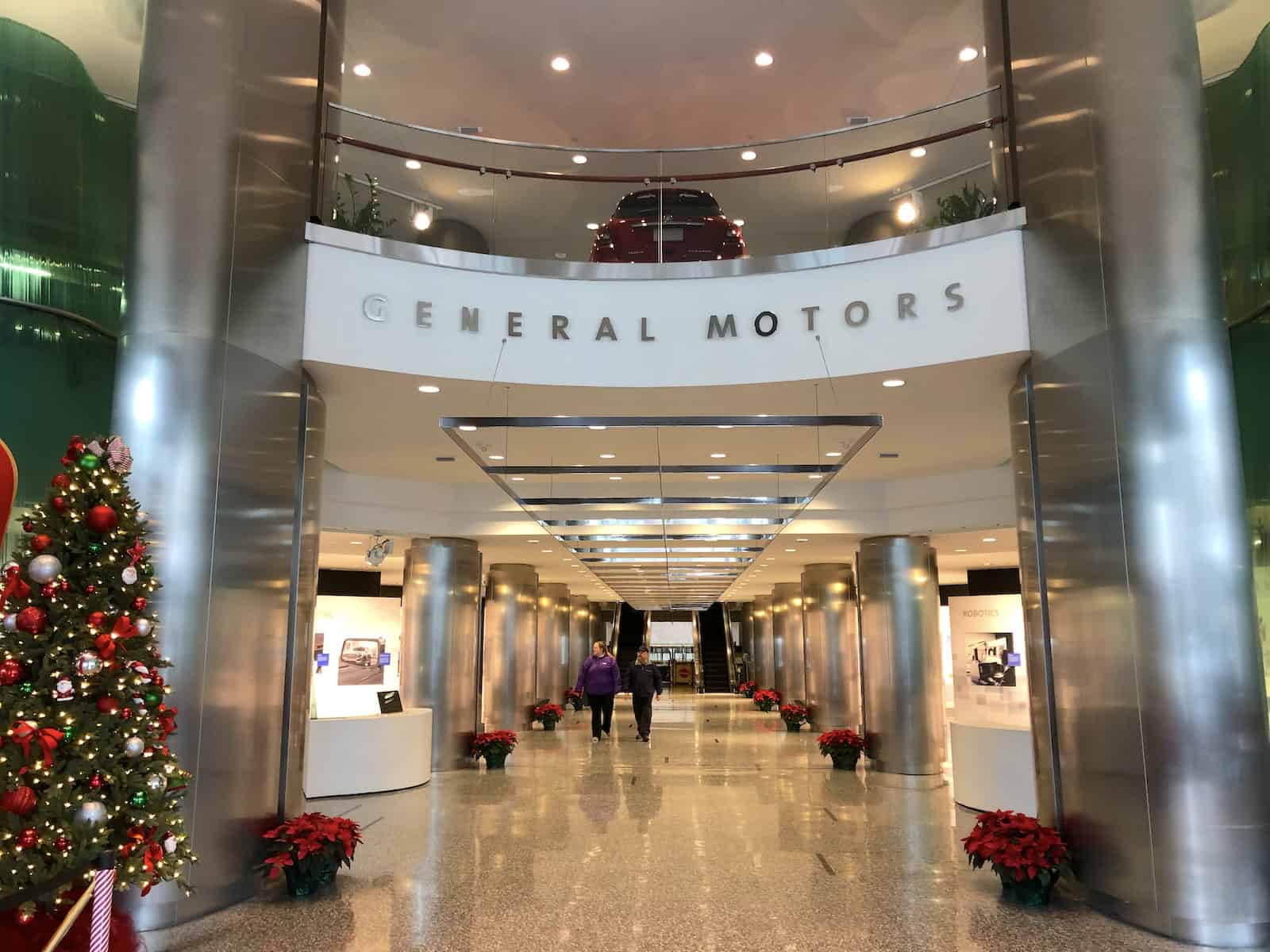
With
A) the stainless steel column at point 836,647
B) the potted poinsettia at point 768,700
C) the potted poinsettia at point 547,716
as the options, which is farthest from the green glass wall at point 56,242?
the potted poinsettia at point 768,700

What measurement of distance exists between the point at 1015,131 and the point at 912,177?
828mm

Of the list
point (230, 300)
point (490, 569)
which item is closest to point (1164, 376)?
point (230, 300)

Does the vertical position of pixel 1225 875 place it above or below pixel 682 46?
below

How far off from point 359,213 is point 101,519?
398cm

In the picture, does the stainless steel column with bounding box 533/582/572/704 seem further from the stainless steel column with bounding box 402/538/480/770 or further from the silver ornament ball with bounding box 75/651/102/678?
the silver ornament ball with bounding box 75/651/102/678

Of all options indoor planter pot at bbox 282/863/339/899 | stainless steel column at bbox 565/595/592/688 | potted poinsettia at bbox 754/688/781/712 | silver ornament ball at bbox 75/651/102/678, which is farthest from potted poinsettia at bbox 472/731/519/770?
stainless steel column at bbox 565/595/592/688

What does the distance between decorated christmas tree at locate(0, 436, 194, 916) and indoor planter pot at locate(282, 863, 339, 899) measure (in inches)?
55.8

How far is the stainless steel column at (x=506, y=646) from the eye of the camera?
18.1 m

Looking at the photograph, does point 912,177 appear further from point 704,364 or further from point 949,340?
point 704,364

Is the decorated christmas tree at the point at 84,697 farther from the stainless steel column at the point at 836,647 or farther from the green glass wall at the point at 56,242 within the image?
the stainless steel column at the point at 836,647

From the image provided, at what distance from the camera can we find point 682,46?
10773 millimetres

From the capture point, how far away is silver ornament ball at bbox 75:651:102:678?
15.2ft

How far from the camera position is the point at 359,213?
796 cm

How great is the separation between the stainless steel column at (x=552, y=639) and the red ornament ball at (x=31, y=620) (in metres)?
18.5
